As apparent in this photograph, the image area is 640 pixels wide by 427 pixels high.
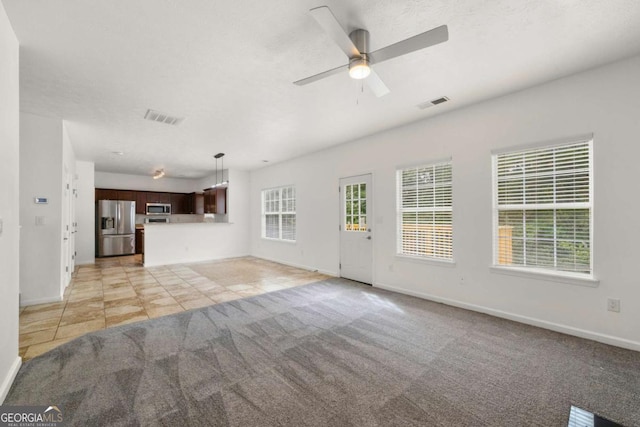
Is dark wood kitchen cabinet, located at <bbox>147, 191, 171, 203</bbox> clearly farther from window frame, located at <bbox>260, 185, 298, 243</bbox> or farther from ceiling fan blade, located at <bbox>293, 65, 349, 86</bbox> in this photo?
ceiling fan blade, located at <bbox>293, 65, 349, 86</bbox>

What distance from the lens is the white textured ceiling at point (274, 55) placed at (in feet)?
6.53

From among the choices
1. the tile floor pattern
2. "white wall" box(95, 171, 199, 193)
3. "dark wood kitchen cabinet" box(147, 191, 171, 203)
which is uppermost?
"white wall" box(95, 171, 199, 193)

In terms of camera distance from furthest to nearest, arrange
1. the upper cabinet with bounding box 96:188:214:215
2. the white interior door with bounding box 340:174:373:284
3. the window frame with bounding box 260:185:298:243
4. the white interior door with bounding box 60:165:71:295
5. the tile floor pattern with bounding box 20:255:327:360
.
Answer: the upper cabinet with bounding box 96:188:214:215 < the window frame with bounding box 260:185:298:243 < the white interior door with bounding box 340:174:373:284 < the white interior door with bounding box 60:165:71:295 < the tile floor pattern with bounding box 20:255:327:360

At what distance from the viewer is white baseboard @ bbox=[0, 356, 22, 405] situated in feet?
6.14

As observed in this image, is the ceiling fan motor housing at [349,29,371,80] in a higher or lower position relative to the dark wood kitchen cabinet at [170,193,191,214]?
higher

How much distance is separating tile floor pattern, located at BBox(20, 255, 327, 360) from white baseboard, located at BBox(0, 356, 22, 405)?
0.88 feet

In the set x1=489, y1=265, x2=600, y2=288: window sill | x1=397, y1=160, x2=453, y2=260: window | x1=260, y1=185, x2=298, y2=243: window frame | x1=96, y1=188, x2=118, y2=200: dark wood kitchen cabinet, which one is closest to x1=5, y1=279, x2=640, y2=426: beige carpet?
x1=489, y1=265, x2=600, y2=288: window sill

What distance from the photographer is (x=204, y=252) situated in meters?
7.82

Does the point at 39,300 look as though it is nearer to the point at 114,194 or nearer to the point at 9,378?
the point at 9,378

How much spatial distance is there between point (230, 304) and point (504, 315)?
356 centimetres

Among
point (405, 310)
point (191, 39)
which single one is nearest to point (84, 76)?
point (191, 39)

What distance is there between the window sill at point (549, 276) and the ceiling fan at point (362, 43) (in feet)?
8.85

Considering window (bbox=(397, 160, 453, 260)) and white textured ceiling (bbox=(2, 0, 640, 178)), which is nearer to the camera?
white textured ceiling (bbox=(2, 0, 640, 178))

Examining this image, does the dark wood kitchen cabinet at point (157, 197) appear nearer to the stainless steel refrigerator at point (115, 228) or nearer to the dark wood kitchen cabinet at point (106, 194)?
the stainless steel refrigerator at point (115, 228)
